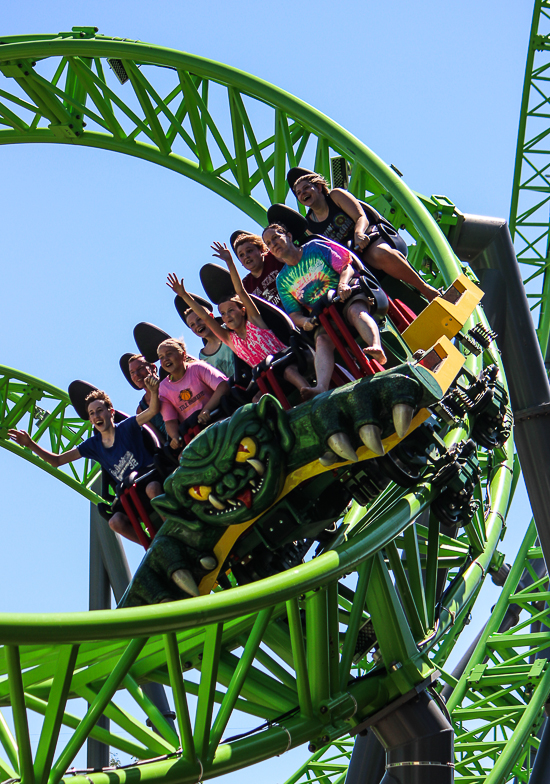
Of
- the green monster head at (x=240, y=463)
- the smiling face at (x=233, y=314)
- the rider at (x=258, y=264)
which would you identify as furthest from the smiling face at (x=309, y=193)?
the green monster head at (x=240, y=463)

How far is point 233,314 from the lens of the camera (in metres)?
5.13

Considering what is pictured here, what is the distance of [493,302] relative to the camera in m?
7.11

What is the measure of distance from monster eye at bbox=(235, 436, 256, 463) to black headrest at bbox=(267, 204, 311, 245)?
5.77 ft

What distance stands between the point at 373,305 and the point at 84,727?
90.3 inches

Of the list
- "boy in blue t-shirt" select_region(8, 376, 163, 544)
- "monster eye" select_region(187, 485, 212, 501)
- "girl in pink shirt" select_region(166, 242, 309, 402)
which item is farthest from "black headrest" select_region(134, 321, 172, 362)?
"monster eye" select_region(187, 485, 212, 501)

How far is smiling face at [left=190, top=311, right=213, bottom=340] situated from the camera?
604cm

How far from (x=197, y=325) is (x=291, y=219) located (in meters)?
0.93

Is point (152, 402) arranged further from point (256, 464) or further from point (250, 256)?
point (256, 464)

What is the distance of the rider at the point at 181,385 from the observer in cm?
561

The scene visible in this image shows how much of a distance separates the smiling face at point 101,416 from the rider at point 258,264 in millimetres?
1144

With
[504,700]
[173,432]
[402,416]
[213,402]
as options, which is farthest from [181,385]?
[504,700]

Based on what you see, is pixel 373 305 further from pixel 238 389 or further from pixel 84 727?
pixel 84 727

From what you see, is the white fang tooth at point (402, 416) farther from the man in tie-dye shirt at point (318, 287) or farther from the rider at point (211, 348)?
the rider at point (211, 348)

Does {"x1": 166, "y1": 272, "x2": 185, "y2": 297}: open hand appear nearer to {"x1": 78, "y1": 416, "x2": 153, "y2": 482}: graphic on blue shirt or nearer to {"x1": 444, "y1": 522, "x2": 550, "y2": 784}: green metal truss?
{"x1": 78, "y1": 416, "x2": 153, "y2": 482}: graphic on blue shirt
